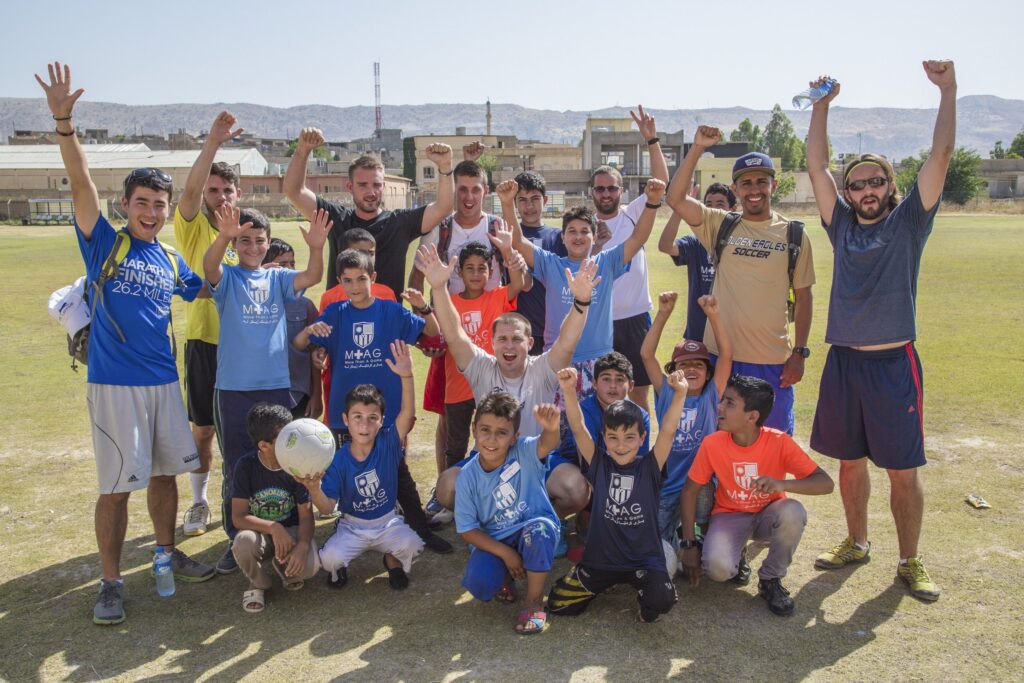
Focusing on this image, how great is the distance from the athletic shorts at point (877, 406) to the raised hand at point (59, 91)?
492 centimetres

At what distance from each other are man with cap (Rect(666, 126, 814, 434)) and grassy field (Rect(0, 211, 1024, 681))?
4.16 feet

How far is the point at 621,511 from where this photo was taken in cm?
455

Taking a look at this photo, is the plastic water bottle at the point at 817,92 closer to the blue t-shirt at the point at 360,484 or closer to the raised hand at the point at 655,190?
the raised hand at the point at 655,190

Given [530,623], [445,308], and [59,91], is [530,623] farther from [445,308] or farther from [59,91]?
[59,91]

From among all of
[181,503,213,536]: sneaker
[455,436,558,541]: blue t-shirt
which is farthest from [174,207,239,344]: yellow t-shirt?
[455,436,558,541]: blue t-shirt

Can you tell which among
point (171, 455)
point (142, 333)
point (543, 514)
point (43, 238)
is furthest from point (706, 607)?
point (43, 238)

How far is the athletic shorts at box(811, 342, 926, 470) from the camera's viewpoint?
15.7ft

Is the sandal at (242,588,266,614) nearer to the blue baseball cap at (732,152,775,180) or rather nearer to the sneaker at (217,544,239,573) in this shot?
the sneaker at (217,544,239,573)

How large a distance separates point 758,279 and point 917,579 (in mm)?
2122

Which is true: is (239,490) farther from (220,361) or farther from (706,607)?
(706,607)

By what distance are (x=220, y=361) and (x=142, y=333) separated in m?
0.68

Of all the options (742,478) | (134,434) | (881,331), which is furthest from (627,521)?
(134,434)

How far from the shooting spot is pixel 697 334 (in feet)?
20.0

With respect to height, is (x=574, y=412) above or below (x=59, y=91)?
below
